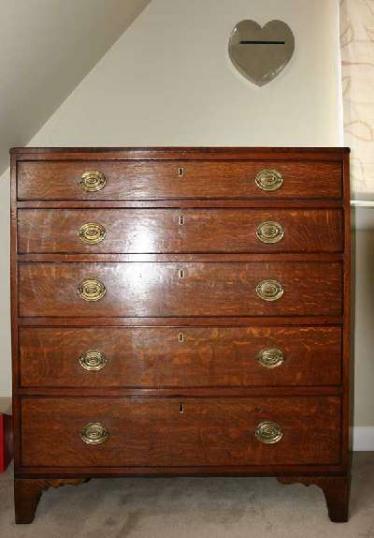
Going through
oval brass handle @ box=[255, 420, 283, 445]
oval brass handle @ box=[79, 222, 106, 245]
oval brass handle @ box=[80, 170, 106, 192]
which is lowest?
oval brass handle @ box=[255, 420, 283, 445]

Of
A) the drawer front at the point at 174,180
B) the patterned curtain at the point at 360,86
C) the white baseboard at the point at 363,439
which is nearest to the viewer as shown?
the drawer front at the point at 174,180

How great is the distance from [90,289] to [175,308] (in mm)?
280

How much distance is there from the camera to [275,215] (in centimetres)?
147

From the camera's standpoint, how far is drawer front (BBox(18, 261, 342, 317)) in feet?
4.77

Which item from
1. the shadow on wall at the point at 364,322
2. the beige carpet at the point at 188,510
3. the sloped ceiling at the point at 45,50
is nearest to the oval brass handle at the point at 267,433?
the beige carpet at the point at 188,510

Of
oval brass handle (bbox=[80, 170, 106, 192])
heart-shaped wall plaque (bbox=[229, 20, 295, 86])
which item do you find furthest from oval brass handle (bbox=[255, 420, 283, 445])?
heart-shaped wall plaque (bbox=[229, 20, 295, 86])

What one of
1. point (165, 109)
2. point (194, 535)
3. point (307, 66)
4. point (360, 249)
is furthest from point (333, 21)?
point (194, 535)

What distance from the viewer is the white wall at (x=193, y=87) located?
6.70 ft

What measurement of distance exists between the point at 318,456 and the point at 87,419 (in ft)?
2.53

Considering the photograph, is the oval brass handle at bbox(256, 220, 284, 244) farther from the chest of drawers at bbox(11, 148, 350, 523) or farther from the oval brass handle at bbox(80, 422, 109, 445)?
the oval brass handle at bbox(80, 422, 109, 445)

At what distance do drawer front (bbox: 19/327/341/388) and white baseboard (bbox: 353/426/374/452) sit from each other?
815 millimetres

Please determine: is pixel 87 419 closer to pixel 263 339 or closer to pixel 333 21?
pixel 263 339

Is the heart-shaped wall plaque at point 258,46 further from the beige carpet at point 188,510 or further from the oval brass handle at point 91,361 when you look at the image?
the beige carpet at point 188,510

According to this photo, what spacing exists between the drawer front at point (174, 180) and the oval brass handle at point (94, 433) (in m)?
0.74
